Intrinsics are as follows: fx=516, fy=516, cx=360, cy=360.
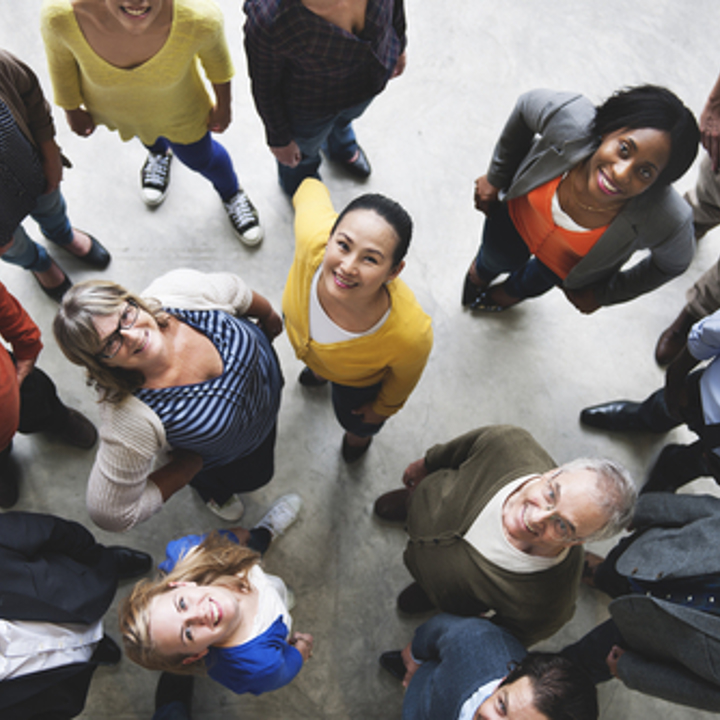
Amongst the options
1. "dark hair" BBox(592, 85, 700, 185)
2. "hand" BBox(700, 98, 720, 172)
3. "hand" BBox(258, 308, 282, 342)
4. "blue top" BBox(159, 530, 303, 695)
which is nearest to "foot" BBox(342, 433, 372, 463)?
"hand" BBox(258, 308, 282, 342)

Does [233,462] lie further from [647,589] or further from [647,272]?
[647,272]

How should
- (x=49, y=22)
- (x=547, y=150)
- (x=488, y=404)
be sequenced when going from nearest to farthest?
(x=49, y=22)
(x=547, y=150)
(x=488, y=404)

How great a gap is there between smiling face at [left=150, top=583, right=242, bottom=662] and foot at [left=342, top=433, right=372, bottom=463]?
3.83 ft

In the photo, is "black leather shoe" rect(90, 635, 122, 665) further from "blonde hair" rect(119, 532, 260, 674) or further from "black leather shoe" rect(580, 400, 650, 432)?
"black leather shoe" rect(580, 400, 650, 432)

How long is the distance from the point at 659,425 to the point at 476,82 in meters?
2.64

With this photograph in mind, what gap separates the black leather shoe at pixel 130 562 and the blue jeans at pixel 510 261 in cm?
240

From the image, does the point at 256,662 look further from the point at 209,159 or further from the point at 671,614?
the point at 209,159

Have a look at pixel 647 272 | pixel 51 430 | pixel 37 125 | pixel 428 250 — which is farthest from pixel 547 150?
Result: pixel 51 430

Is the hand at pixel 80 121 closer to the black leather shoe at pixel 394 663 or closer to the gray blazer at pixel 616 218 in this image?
the gray blazer at pixel 616 218

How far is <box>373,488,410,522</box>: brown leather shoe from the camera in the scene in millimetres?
2771

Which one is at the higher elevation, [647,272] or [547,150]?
[547,150]

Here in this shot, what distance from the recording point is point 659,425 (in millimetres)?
2873

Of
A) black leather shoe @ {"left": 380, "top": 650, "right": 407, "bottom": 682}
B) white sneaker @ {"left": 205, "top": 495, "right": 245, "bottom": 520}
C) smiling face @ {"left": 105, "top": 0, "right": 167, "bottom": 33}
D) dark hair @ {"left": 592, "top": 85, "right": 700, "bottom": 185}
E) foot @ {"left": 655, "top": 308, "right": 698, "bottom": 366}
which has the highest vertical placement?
dark hair @ {"left": 592, "top": 85, "right": 700, "bottom": 185}

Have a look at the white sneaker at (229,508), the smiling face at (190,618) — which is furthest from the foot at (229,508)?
the smiling face at (190,618)
